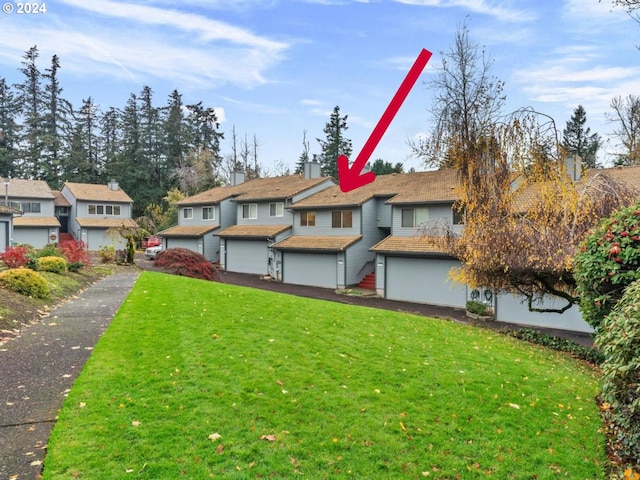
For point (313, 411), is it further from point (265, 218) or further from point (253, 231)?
point (265, 218)

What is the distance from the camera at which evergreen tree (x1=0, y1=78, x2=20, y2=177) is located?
171 feet

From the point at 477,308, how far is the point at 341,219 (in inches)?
412

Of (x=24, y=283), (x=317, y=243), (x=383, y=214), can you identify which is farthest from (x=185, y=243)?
(x=24, y=283)

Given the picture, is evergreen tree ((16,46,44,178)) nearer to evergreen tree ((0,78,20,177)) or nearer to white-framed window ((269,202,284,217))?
evergreen tree ((0,78,20,177))

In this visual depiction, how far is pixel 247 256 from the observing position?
2958 centimetres

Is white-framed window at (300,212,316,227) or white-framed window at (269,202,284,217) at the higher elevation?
white-framed window at (269,202,284,217)

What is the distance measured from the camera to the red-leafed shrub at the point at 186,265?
74.4 ft

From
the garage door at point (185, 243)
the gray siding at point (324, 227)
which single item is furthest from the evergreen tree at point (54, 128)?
the gray siding at point (324, 227)

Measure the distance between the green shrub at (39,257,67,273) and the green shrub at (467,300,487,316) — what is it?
17.5m

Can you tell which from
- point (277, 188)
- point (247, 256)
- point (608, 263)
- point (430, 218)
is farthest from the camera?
point (277, 188)

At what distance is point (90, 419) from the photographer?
456cm

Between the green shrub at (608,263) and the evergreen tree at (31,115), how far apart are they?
6404cm

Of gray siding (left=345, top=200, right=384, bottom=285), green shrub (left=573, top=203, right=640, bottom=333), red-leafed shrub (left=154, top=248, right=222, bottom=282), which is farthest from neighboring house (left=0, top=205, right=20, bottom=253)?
green shrub (left=573, top=203, right=640, bottom=333)

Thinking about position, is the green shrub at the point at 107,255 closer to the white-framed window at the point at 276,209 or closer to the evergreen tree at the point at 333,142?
the white-framed window at the point at 276,209
